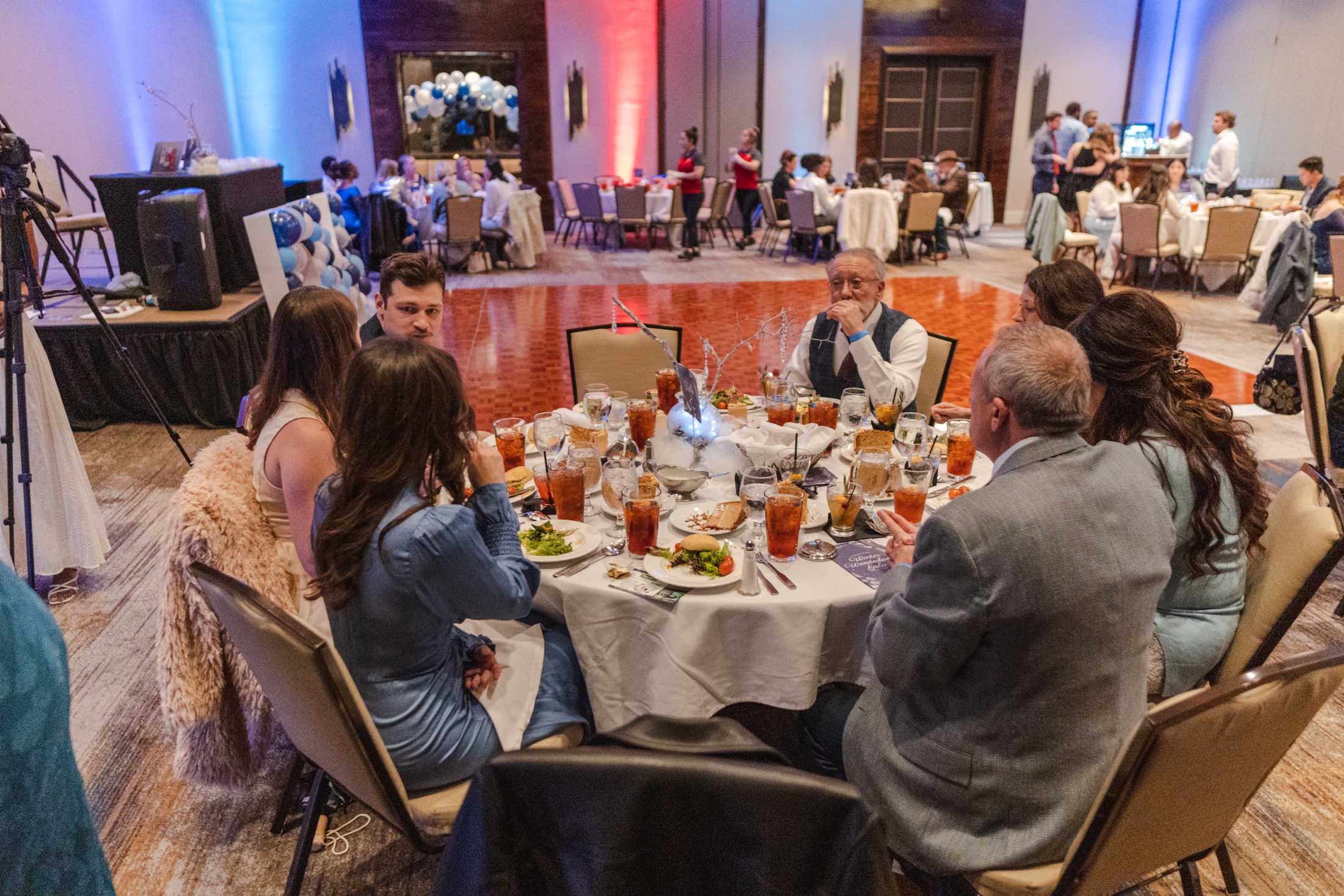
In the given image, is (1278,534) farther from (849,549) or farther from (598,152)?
(598,152)

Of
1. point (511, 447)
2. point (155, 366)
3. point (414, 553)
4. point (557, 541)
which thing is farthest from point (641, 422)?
point (155, 366)

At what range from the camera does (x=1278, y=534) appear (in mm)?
1847

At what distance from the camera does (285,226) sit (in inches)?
221

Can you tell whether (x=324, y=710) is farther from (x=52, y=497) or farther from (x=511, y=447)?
(x=52, y=497)

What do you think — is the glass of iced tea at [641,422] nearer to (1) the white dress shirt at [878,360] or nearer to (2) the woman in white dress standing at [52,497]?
(1) the white dress shirt at [878,360]

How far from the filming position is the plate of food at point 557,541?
1.88 meters

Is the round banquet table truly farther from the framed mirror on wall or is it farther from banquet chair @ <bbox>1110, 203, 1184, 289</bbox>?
the framed mirror on wall

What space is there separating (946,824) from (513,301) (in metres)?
7.49

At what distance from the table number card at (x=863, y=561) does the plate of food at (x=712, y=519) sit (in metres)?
0.23

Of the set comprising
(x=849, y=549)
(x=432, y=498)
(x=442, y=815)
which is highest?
(x=432, y=498)

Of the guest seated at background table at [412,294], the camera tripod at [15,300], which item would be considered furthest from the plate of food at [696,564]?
the camera tripod at [15,300]

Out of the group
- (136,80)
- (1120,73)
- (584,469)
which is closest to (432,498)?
(584,469)

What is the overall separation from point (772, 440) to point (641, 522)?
544mm

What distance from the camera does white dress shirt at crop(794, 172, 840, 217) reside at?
10.3m
